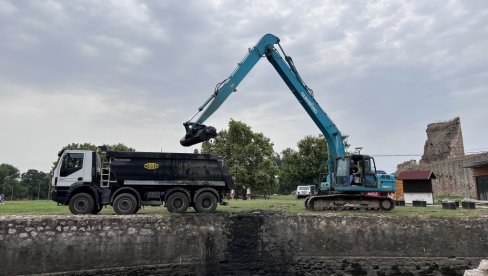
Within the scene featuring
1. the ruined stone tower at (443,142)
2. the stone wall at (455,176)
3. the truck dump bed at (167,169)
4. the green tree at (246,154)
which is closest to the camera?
the truck dump bed at (167,169)

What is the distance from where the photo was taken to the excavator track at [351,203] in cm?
1680

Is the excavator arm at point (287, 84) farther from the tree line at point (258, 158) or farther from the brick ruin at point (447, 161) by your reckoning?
the tree line at point (258, 158)

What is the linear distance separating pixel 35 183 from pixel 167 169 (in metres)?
106

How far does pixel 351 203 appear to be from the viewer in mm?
16844

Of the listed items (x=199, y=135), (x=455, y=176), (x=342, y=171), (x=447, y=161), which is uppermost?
(x=447, y=161)

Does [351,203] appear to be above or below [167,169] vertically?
below

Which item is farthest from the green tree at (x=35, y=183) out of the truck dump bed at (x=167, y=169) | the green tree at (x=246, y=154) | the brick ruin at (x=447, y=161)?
the truck dump bed at (x=167, y=169)

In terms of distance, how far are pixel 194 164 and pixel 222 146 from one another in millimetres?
29780

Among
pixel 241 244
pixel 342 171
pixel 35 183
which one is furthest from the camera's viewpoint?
pixel 35 183

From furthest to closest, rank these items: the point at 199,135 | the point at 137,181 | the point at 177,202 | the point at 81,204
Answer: the point at 199,135, the point at 177,202, the point at 137,181, the point at 81,204

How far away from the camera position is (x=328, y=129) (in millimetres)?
18453

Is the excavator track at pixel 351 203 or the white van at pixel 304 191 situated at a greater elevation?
the white van at pixel 304 191

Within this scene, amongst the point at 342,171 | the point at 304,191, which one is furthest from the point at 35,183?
the point at 342,171

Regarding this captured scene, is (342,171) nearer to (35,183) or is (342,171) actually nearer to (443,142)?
(443,142)
